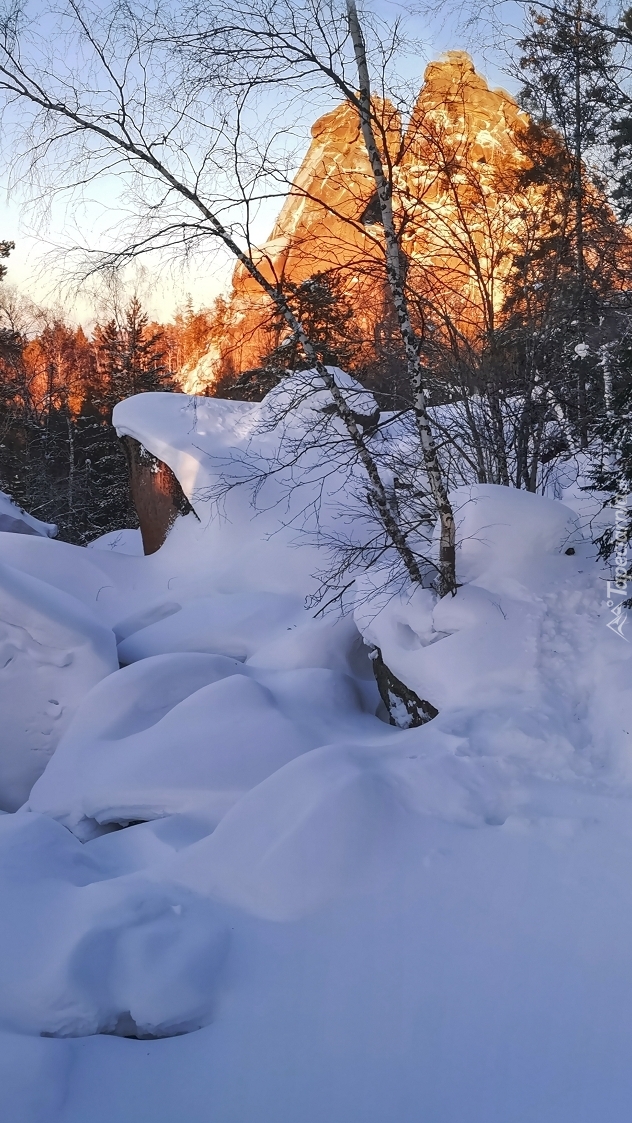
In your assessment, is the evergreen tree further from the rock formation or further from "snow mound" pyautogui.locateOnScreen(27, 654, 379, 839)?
the rock formation

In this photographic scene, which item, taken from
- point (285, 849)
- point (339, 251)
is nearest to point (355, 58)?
point (339, 251)

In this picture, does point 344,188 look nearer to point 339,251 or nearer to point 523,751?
point 339,251

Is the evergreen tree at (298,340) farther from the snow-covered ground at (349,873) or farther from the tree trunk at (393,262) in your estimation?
the snow-covered ground at (349,873)

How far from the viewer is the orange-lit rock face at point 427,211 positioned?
627 centimetres

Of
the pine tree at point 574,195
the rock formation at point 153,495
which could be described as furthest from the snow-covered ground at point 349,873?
the rock formation at point 153,495

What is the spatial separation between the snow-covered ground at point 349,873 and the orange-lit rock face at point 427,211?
2073 mm

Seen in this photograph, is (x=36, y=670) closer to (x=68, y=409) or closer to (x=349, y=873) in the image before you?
(x=349, y=873)

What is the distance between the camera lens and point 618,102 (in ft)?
18.2

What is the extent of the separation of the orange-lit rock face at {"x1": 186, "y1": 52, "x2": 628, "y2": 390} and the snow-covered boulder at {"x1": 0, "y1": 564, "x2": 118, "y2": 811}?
3.42 meters

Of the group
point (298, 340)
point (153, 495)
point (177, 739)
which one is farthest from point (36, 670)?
point (153, 495)

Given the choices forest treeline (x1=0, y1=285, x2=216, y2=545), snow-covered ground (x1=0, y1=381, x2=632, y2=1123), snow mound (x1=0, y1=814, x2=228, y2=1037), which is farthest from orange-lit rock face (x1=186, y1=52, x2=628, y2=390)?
forest treeline (x1=0, y1=285, x2=216, y2=545)

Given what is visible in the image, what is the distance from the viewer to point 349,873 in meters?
3.95

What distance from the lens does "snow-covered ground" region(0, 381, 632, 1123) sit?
2.90 m

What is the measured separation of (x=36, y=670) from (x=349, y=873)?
5096 mm
